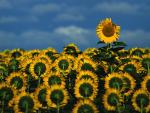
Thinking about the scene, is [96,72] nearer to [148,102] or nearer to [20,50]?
[148,102]

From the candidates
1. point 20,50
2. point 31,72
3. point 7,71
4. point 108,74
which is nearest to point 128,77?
point 108,74

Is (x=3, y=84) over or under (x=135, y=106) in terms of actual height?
over

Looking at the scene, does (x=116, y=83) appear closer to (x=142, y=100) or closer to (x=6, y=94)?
(x=142, y=100)

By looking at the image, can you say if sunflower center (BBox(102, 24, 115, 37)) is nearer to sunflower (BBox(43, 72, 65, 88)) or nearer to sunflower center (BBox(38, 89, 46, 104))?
sunflower (BBox(43, 72, 65, 88))

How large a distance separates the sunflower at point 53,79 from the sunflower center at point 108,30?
1891 millimetres

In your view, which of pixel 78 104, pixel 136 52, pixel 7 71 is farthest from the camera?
pixel 136 52

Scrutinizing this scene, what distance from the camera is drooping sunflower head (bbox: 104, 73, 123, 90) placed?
10586 millimetres

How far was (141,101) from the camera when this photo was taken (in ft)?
33.7

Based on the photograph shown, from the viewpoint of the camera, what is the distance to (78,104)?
32.7 feet

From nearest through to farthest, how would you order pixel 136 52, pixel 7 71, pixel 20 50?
pixel 7 71
pixel 136 52
pixel 20 50

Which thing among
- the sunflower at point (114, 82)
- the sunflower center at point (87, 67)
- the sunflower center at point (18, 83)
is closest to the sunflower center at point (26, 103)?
the sunflower center at point (18, 83)

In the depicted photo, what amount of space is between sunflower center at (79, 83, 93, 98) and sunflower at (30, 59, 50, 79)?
1285 mm

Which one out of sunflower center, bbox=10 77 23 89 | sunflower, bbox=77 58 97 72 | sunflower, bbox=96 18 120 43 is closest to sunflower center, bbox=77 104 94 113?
sunflower, bbox=77 58 97 72

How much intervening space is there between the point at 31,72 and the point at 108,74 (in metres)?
1.85
